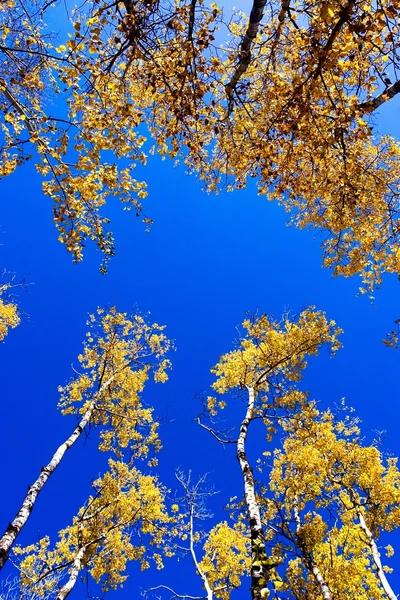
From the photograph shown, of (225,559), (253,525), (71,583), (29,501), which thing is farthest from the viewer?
(225,559)

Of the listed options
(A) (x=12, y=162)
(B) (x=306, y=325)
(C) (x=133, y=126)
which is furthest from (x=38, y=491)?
(B) (x=306, y=325)

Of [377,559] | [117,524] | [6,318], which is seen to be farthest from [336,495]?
[6,318]

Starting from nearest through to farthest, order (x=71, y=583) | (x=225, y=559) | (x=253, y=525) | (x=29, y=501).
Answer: (x=253, y=525) < (x=29, y=501) < (x=71, y=583) < (x=225, y=559)

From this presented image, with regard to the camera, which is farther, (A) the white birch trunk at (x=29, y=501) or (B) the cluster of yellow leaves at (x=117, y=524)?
(B) the cluster of yellow leaves at (x=117, y=524)

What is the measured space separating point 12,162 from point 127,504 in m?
11.0

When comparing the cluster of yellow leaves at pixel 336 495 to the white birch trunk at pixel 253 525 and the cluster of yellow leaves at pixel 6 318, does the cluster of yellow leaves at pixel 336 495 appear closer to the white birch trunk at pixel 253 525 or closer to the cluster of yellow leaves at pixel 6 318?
the white birch trunk at pixel 253 525

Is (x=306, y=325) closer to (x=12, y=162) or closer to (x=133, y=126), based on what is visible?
(x=133, y=126)

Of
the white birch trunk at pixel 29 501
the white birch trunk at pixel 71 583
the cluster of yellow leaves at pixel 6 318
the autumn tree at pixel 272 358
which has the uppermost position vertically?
the cluster of yellow leaves at pixel 6 318

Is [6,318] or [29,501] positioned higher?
[6,318]

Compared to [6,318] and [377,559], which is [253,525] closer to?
[377,559]

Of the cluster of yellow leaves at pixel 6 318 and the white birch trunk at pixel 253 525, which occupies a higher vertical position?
the cluster of yellow leaves at pixel 6 318

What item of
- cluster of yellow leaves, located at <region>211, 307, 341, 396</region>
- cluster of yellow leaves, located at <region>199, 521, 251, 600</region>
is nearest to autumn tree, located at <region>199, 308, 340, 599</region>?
cluster of yellow leaves, located at <region>211, 307, 341, 396</region>

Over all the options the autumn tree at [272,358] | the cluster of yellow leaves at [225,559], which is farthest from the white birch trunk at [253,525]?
the cluster of yellow leaves at [225,559]

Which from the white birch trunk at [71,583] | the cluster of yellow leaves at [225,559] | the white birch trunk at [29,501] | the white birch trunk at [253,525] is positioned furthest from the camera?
the cluster of yellow leaves at [225,559]
